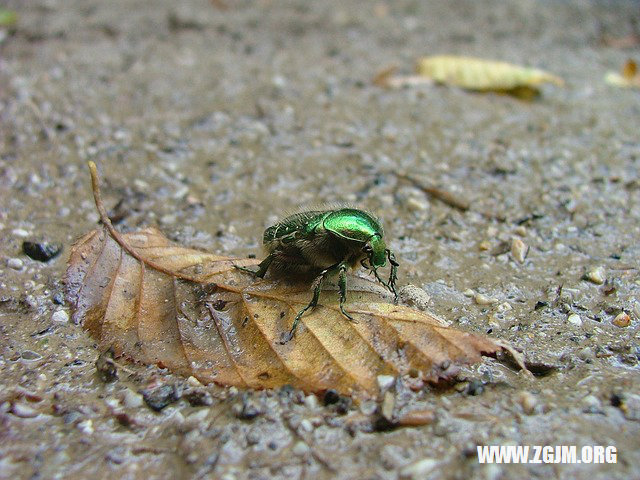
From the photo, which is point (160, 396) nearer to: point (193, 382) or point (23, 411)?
point (193, 382)

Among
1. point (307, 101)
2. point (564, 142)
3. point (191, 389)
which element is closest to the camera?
point (191, 389)

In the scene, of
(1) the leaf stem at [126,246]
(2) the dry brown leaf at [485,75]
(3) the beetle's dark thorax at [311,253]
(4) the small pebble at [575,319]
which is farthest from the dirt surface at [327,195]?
(3) the beetle's dark thorax at [311,253]

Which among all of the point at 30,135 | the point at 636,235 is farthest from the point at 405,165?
the point at 30,135

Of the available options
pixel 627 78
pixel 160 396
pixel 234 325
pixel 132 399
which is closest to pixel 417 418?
pixel 234 325

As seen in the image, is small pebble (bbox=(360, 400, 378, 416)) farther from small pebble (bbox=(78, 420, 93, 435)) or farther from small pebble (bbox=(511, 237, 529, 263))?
small pebble (bbox=(511, 237, 529, 263))

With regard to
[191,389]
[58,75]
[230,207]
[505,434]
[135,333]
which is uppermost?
[58,75]

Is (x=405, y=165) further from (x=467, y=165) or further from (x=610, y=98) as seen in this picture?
(x=610, y=98)
